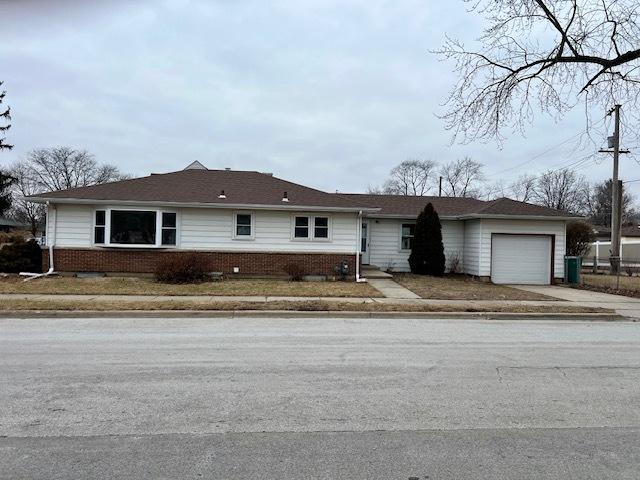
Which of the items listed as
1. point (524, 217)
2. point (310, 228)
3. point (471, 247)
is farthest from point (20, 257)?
point (524, 217)

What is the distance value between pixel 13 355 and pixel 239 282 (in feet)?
33.9

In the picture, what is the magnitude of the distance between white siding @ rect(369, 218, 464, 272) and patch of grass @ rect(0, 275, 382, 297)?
226 inches

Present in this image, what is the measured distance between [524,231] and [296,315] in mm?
13529

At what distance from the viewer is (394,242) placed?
2336cm

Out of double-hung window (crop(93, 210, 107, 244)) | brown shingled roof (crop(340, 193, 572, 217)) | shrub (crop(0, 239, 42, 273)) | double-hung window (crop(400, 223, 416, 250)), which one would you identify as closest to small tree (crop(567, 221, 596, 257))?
brown shingled roof (crop(340, 193, 572, 217))

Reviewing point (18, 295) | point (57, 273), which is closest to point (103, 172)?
point (57, 273)

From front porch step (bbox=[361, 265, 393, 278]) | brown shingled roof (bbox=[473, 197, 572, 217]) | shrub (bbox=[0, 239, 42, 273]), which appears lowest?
front porch step (bbox=[361, 265, 393, 278])

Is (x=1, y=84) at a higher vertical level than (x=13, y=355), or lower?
higher

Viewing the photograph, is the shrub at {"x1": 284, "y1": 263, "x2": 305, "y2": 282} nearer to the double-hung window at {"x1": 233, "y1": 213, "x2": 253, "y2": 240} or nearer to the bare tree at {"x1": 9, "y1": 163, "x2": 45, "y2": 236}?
the double-hung window at {"x1": 233, "y1": 213, "x2": 253, "y2": 240}

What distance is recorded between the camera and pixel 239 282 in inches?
680

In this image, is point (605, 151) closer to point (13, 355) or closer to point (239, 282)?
point (239, 282)

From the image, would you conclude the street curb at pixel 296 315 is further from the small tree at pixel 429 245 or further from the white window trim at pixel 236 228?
the small tree at pixel 429 245

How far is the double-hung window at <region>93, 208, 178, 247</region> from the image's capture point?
18.4 meters

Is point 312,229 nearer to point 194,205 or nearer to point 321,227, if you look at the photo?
point 321,227
